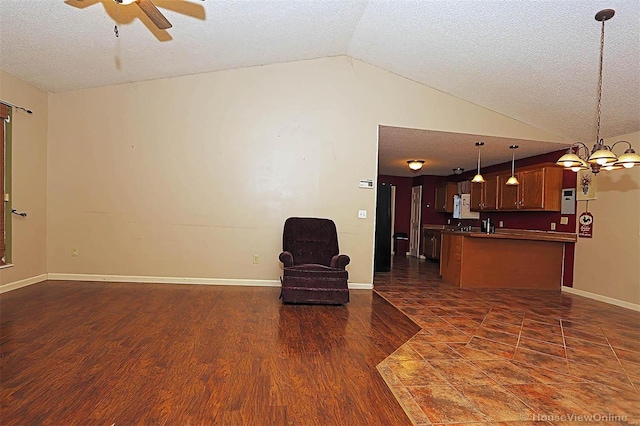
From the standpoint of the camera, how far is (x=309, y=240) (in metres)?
5.09

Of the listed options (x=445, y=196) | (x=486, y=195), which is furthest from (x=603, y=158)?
(x=445, y=196)

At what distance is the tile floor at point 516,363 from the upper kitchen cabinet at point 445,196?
16.1 feet

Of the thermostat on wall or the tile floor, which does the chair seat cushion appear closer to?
the tile floor

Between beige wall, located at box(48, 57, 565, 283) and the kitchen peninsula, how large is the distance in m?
1.57

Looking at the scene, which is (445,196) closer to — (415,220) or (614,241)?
(415,220)

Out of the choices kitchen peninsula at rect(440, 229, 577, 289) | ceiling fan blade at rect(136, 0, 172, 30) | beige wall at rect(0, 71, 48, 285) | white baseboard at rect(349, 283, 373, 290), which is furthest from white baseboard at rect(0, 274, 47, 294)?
kitchen peninsula at rect(440, 229, 577, 289)

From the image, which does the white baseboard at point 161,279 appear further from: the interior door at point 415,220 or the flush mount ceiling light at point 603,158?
the interior door at point 415,220

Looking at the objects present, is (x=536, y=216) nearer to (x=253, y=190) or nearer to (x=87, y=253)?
(x=253, y=190)

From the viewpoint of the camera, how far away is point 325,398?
86.4 inches

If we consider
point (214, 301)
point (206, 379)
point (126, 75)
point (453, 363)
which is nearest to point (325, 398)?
point (206, 379)

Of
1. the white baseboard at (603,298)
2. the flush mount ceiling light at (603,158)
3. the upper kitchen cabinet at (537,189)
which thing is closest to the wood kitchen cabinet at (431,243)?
the upper kitchen cabinet at (537,189)

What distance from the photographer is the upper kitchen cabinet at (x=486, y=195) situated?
7.52 metres

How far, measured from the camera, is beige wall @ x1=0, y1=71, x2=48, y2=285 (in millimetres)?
4566

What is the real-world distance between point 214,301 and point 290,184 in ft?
6.55
